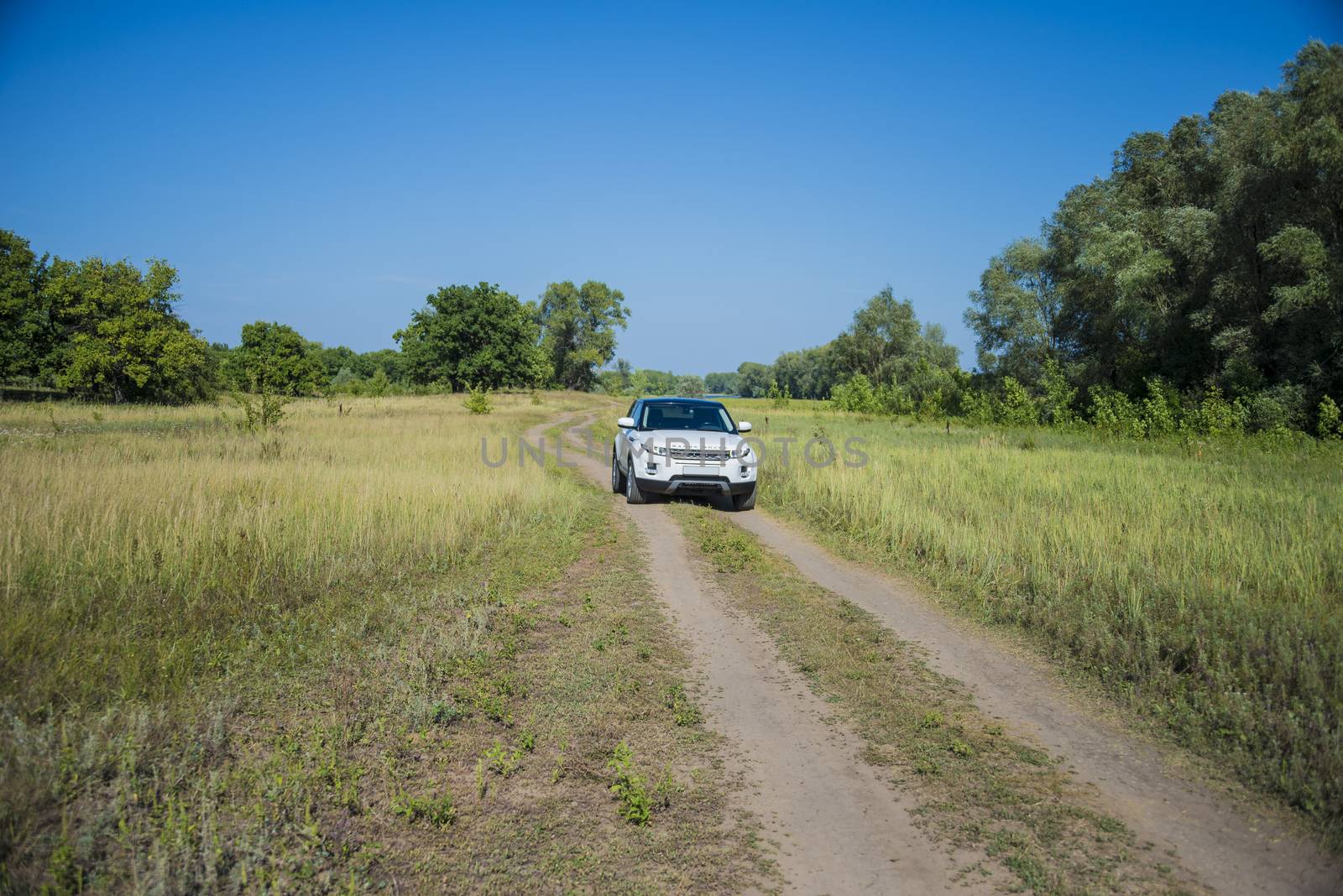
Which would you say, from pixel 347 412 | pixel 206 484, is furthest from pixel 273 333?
pixel 206 484

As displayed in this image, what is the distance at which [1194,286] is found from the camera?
28.8m

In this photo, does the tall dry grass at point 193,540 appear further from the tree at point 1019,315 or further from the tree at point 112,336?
the tree at point 1019,315

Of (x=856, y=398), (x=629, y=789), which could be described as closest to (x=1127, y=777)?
(x=629, y=789)

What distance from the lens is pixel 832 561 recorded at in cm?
987

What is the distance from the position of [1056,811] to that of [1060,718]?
4.85 ft

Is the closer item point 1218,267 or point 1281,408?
point 1281,408

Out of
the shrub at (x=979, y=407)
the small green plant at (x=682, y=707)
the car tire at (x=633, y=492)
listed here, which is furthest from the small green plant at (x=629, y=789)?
the shrub at (x=979, y=407)

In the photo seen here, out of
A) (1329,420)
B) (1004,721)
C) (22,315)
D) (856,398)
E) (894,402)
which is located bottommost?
(1004,721)

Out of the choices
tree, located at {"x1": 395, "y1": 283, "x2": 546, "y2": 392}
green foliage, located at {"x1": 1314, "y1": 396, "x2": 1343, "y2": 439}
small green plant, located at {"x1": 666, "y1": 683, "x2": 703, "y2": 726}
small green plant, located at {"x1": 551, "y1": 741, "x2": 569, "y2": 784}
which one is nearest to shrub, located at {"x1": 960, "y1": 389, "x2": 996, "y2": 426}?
green foliage, located at {"x1": 1314, "y1": 396, "x2": 1343, "y2": 439}

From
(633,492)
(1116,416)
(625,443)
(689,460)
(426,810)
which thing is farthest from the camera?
(1116,416)

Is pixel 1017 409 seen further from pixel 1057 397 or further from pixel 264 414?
pixel 264 414

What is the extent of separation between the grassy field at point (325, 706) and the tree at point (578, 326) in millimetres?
95033

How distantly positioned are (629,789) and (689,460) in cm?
886

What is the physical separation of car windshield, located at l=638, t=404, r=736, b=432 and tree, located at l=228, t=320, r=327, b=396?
2428 inches
